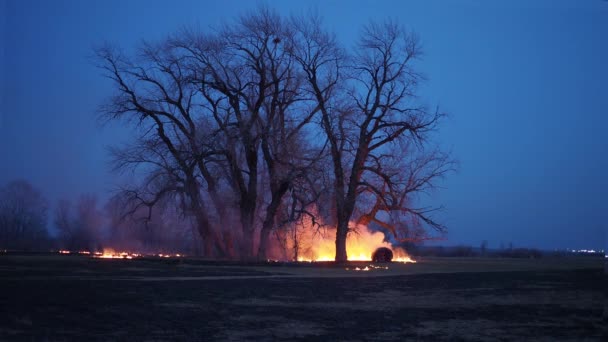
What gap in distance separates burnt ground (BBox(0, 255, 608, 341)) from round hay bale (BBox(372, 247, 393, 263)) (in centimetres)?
1834

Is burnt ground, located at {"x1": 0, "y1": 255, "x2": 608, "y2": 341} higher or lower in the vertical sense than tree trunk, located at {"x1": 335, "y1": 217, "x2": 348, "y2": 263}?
lower

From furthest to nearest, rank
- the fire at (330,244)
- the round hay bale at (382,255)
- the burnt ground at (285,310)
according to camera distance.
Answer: the round hay bale at (382,255), the fire at (330,244), the burnt ground at (285,310)

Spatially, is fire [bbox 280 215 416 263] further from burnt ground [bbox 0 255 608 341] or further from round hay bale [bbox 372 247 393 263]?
burnt ground [bbox 0 255 608 341]

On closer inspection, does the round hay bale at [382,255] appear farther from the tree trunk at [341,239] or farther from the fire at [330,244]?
the tree trunk at [341,239]

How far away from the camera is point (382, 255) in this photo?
4041 centimetres

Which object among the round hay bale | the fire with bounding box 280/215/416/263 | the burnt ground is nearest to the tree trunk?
the fire with bounding box 280/215/416/263

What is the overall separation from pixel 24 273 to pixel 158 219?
1793 centimetres

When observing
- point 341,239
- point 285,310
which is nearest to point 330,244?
point 341,239

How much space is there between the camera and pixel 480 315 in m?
13.5

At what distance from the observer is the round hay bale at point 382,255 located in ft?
133

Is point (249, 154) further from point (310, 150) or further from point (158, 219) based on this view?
point (158, 219)

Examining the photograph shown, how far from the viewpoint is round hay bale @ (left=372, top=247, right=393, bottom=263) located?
133 feet

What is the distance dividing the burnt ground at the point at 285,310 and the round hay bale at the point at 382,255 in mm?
18341

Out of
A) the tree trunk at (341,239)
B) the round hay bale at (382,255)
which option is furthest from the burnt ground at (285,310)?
the round hay bale at (382,255)
